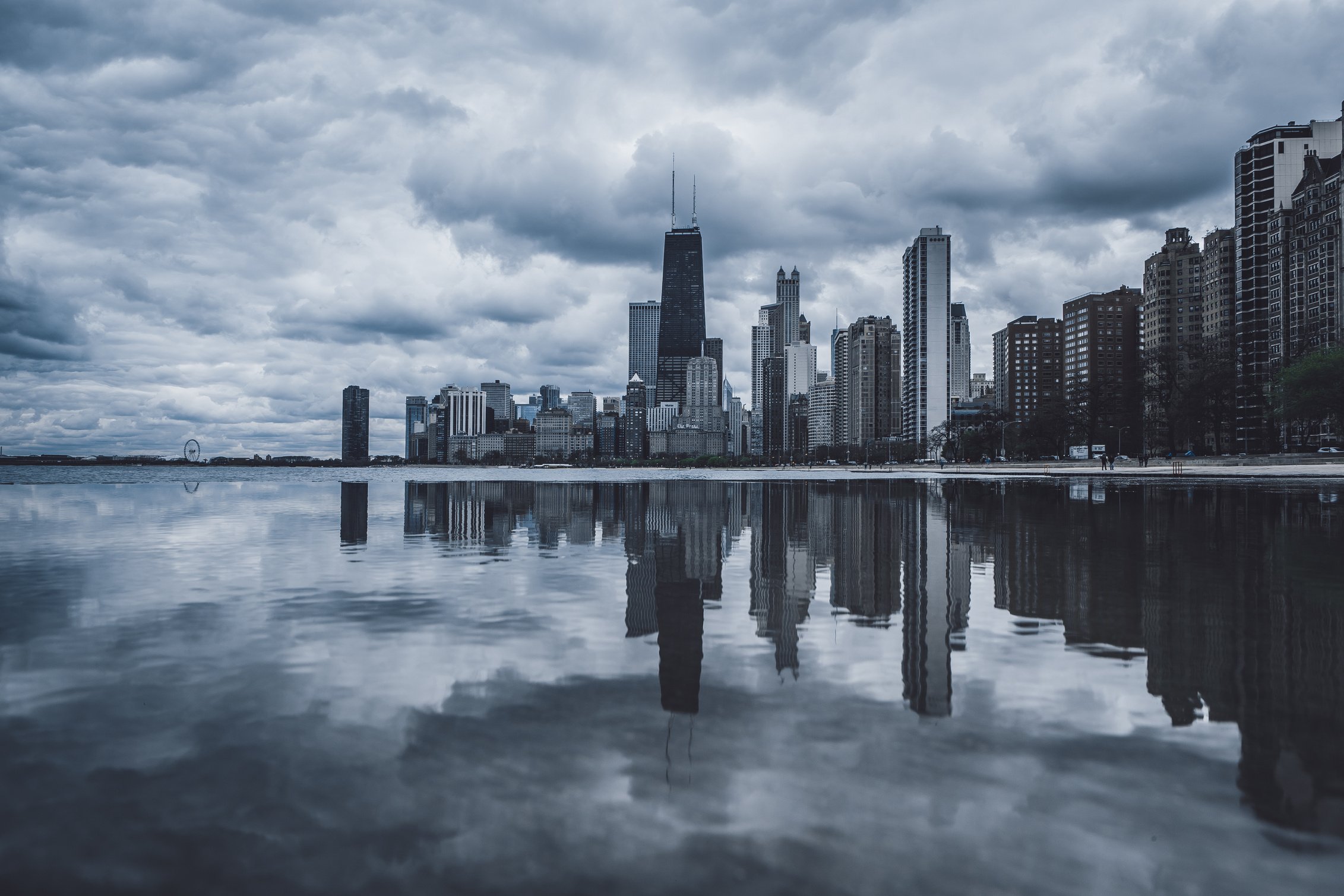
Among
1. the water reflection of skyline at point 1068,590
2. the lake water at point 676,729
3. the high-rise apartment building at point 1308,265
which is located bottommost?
the lake water at point 676,729

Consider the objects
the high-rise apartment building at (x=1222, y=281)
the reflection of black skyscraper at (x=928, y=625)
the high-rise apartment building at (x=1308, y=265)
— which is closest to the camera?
the reflection of black skyscraper at (x=928, y=625)

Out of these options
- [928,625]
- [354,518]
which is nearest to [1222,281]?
[354,518]

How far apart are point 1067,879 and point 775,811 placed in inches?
71.4

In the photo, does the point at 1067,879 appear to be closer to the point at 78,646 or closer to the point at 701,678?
the point at 701,678

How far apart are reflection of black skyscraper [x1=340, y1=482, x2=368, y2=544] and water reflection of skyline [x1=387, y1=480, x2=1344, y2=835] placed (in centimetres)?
186

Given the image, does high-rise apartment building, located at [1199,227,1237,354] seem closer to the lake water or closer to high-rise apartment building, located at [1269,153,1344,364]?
high-rise apartment building, located at [1269,153,1344,364]

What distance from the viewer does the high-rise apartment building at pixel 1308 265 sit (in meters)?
141

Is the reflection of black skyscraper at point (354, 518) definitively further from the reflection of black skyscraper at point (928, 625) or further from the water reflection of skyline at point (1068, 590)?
the reflection of black skyscraper at point (928, 625)

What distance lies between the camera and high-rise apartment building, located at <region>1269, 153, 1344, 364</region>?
5551 inches

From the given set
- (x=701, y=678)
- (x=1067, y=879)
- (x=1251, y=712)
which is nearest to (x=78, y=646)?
(x=701, y=678)

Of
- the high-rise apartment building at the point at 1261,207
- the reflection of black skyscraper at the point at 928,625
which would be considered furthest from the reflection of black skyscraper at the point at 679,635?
the high-rise apartment building at the point at 1261,207

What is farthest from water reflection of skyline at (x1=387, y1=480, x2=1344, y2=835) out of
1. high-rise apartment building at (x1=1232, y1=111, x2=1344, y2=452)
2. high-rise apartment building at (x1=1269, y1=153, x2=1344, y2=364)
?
high-rise apartment building at (x1=1232, y1=111, x2=1344, y2=452)

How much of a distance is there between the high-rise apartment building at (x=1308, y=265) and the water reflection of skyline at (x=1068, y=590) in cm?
13416

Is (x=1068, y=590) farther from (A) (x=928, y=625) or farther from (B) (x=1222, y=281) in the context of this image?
(B) (x=1222, y=281)
